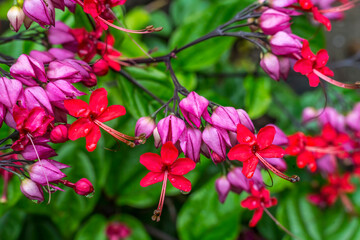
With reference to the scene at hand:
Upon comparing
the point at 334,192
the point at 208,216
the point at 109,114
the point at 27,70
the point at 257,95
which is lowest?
the point at 334,192

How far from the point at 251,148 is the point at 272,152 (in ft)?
0.13

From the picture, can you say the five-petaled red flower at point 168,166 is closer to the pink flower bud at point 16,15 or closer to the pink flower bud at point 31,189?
the pink flower bud at point 31,189

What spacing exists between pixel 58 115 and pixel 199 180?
705 mm

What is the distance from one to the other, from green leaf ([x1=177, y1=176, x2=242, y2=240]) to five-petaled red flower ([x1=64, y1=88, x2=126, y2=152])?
51 centimetres

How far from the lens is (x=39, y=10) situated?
0.64 meters

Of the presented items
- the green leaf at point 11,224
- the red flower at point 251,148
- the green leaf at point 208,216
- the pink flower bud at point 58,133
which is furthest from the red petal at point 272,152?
the green leaf at point 11,224

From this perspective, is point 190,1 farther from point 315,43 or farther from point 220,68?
point 315,43

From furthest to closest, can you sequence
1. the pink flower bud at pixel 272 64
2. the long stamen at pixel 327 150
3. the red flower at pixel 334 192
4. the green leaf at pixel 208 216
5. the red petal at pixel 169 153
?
the red flower at pixel 334 192
the green leaf at pixel 208 216
the long stamen at pixel 327 150
the pink flower bud at pixel 272 64
the red petal at pixel 169 153

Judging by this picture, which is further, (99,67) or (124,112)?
(99,67)

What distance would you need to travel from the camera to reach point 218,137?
0.65 m

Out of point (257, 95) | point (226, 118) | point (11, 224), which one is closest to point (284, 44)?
point (226, 118)

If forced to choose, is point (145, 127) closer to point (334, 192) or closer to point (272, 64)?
point (272, 64)

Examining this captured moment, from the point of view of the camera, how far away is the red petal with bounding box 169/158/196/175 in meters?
0.62

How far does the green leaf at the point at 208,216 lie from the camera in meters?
1.07
